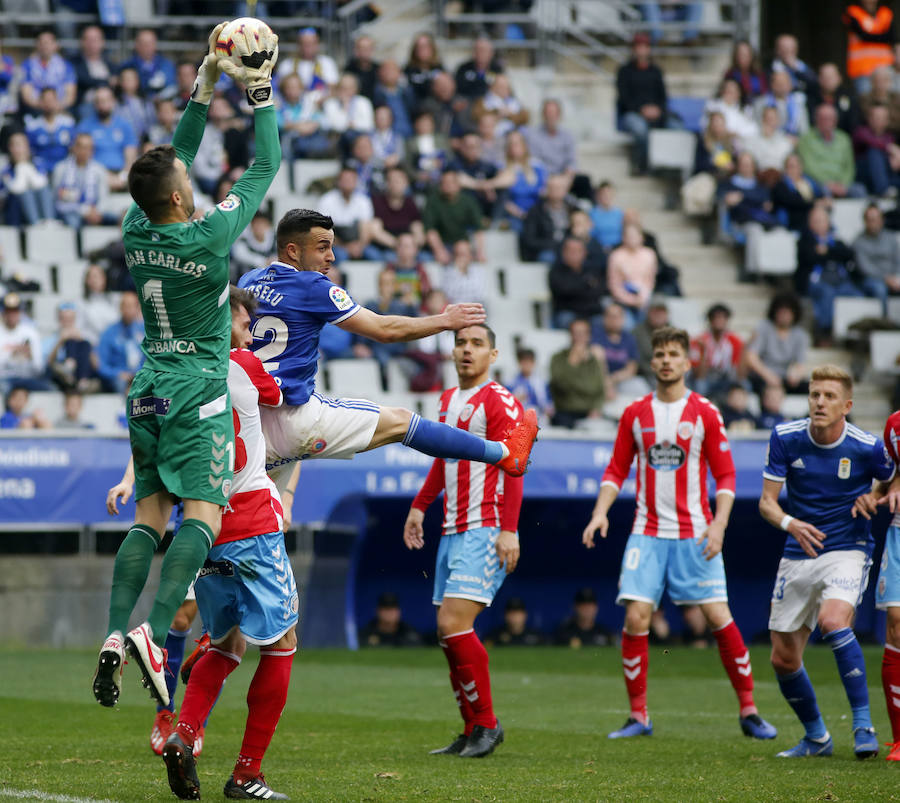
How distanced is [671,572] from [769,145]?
12.7 metres

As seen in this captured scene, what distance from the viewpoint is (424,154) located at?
19.4 m

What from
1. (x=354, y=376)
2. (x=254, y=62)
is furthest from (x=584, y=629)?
(x=254, y=62)

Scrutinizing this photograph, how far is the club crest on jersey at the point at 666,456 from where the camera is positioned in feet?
31.4

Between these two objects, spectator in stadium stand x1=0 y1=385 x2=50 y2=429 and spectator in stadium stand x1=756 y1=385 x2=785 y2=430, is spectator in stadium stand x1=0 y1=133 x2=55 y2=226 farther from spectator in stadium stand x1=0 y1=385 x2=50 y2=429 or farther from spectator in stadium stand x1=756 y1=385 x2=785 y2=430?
spectator in stadium stand x1=756 y1=385 x2=785 y2=430

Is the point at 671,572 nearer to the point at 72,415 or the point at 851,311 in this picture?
the point at 72,415

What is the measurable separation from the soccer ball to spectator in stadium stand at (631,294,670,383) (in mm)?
11206

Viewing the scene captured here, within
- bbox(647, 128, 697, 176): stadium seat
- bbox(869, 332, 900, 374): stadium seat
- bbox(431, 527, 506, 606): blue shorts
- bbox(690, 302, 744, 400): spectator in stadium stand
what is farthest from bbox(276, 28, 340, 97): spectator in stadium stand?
bbox(431, 527, 506, 606): blue shorts

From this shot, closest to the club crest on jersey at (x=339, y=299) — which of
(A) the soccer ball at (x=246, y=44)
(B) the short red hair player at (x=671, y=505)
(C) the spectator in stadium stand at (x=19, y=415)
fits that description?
(A) the soccer ball at (x=246, y=44)

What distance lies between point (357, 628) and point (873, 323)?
25.4 ft

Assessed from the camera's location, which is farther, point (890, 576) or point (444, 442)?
point (890, 576)

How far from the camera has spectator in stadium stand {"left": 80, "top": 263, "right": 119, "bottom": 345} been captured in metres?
16.3

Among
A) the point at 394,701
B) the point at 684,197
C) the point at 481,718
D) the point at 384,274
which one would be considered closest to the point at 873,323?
the point at 684,197

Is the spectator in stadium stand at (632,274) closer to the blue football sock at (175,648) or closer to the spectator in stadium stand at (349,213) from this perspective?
the spectator in stadium stand at (349,213)

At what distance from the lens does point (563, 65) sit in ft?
75.2
